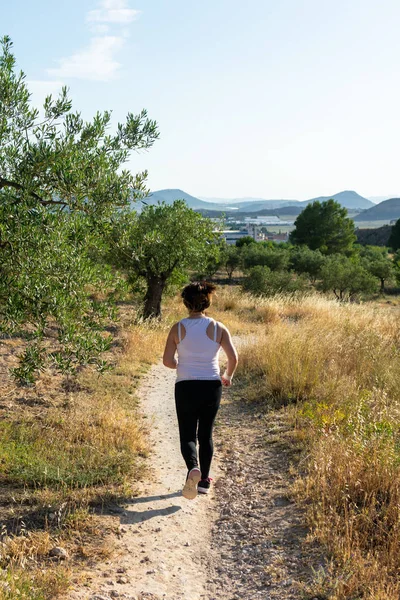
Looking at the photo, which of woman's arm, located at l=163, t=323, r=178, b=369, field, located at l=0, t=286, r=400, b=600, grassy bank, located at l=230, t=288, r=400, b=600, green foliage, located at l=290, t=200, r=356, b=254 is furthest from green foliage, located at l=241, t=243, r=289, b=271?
woman's arm, located at l=163, t=323, r=178, b=369

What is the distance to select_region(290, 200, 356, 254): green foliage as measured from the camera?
217ft

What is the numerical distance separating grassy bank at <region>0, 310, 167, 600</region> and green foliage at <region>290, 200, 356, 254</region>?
2344 inches

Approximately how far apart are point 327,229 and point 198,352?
210ft

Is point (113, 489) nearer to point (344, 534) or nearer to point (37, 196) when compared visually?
point (344, 534)

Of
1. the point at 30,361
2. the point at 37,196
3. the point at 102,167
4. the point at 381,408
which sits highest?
the point at 102,167

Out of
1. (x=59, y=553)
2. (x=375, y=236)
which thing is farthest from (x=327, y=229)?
(x=59, y=553)

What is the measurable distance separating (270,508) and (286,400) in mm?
3425

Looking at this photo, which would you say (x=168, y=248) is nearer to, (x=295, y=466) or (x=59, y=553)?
(x=295, y=466)

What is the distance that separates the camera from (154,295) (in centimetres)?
1723

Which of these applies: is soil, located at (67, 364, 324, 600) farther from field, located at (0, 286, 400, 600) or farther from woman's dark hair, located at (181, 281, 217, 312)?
woman's dark hair, located at (181, 281, 217, 312)

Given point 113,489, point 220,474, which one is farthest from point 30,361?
point 220,474

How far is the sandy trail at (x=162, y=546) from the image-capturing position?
406 centimetres

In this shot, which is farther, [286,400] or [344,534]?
[286,400]

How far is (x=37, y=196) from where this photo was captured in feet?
17.7
